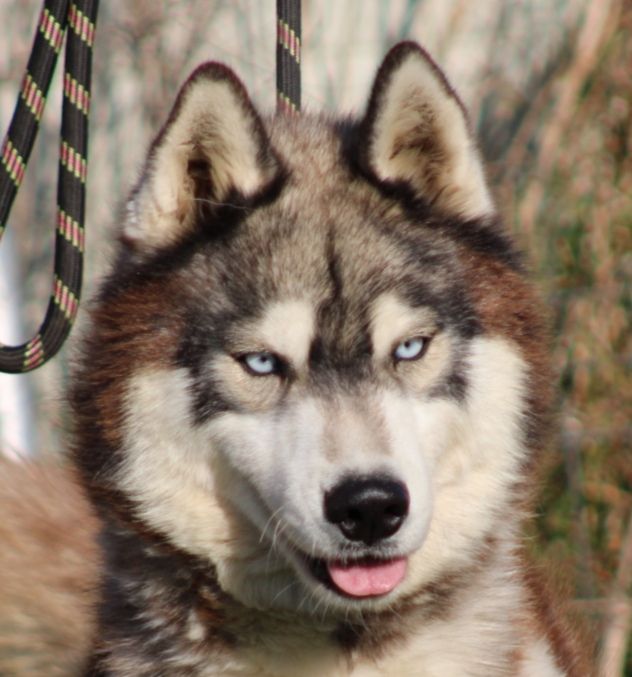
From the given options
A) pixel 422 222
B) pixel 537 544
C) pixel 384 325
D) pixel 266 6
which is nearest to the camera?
pixel 384 325

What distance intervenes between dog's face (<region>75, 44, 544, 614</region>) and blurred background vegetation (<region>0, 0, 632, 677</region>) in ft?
8.78

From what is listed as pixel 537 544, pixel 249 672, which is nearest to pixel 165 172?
pixel 249 672

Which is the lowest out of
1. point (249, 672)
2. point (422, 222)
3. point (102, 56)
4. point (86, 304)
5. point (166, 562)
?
point (249, 672)

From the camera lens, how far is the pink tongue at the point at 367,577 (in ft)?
8.27

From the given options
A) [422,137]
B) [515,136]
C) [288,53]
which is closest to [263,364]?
[422,137]

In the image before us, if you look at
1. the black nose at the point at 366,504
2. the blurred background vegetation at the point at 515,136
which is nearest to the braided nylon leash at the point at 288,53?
the black nose at the point at 366,504

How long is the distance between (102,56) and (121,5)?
0.90 feet

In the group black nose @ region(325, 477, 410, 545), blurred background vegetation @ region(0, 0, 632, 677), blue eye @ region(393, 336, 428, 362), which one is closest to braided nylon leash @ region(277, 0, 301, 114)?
blue eye @ region(393, 336, 428, 362)

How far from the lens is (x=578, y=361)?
18.3ft

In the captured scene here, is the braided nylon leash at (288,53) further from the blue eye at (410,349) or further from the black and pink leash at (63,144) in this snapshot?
the blue eye at (410,349)

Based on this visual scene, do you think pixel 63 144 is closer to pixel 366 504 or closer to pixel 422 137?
pixel 422 137

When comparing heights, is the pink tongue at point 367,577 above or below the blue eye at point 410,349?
below

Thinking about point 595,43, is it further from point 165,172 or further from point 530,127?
point 165,172

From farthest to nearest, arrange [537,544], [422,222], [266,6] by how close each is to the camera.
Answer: [266,6]
[537,544]
[422,222]
